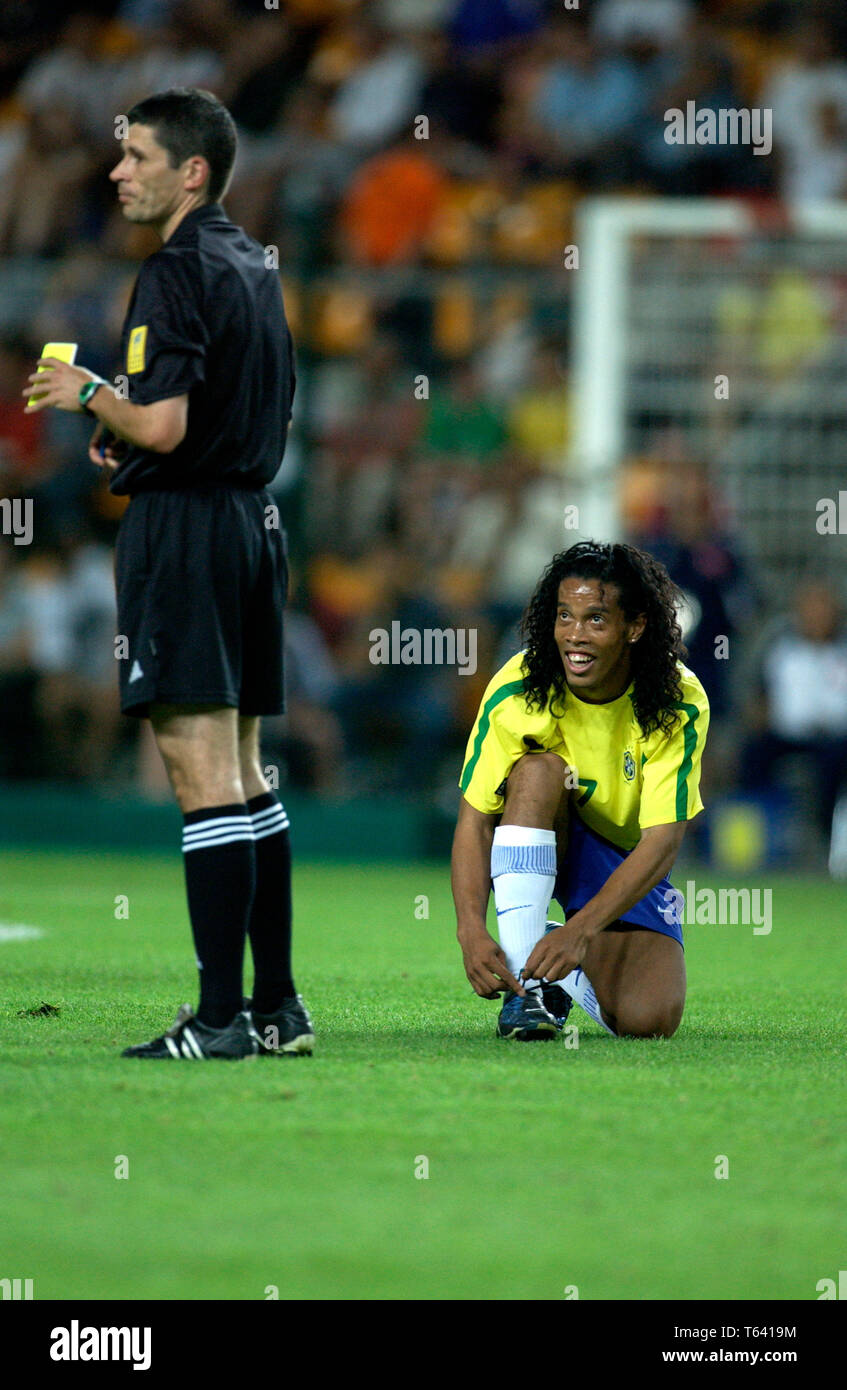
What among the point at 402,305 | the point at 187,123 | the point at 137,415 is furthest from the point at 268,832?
the point at 402,305

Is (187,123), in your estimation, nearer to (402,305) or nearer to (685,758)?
(685,758)

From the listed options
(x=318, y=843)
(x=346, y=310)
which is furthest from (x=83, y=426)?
(x=318, y=843)

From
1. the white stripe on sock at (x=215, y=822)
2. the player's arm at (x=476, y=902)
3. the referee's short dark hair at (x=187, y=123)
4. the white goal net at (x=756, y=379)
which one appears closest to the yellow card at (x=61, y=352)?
the referee's short dark hair at (x=187, y=123)

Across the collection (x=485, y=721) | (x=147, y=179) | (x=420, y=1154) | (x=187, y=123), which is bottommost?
(x=420, y=1154)

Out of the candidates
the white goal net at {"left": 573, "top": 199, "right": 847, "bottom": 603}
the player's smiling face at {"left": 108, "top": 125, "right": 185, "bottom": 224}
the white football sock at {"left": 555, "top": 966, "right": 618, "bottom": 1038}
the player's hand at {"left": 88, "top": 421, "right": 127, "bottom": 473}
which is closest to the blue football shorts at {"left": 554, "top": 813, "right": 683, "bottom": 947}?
the white football sock at {"left": 555, "top": 966, "right": 618, "bottom": 1038}

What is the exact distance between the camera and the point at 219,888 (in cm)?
432

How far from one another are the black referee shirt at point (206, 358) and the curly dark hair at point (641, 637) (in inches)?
33.2

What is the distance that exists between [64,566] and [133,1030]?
7497mm

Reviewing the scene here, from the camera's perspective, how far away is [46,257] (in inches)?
546

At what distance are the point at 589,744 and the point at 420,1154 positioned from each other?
65.5 inches

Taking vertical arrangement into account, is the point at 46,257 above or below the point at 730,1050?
above
